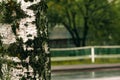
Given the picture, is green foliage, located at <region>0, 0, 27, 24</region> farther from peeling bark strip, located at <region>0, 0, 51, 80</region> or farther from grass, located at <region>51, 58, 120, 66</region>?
grass, located at <region>51, 58, 120, 66</region>

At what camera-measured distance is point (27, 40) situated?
2.38 metres

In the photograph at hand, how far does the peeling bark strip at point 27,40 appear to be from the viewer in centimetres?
236

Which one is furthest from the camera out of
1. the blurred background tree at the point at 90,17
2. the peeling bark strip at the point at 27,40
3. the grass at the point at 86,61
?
the blurred background tree at the point at 90,17

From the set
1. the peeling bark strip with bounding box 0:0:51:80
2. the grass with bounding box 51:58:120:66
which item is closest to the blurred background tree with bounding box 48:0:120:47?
the grass with bounding box 51:58:120:66

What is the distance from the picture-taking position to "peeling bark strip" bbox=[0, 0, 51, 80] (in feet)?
7.75

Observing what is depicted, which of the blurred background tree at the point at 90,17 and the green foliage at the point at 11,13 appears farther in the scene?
the blurred background tree at the point at 90,17

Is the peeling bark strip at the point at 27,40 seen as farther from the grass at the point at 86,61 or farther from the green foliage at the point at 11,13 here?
the grass at the point at 86,61

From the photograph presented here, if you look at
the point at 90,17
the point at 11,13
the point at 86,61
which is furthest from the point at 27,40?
the point at 90,17

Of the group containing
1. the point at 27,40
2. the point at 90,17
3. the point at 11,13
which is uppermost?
the point at 11,13

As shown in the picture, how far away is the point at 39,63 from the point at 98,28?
30851 millimetres

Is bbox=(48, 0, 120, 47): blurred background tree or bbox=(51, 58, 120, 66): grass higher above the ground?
bbox=(48, 0, 120, 47): blurred background tree

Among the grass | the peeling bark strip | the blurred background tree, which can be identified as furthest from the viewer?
the blurred background tree

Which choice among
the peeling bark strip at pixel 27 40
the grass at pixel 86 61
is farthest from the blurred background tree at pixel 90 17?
the peeling bark strip at pixel 27 40

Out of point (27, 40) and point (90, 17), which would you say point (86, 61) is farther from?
point (27, 40)
